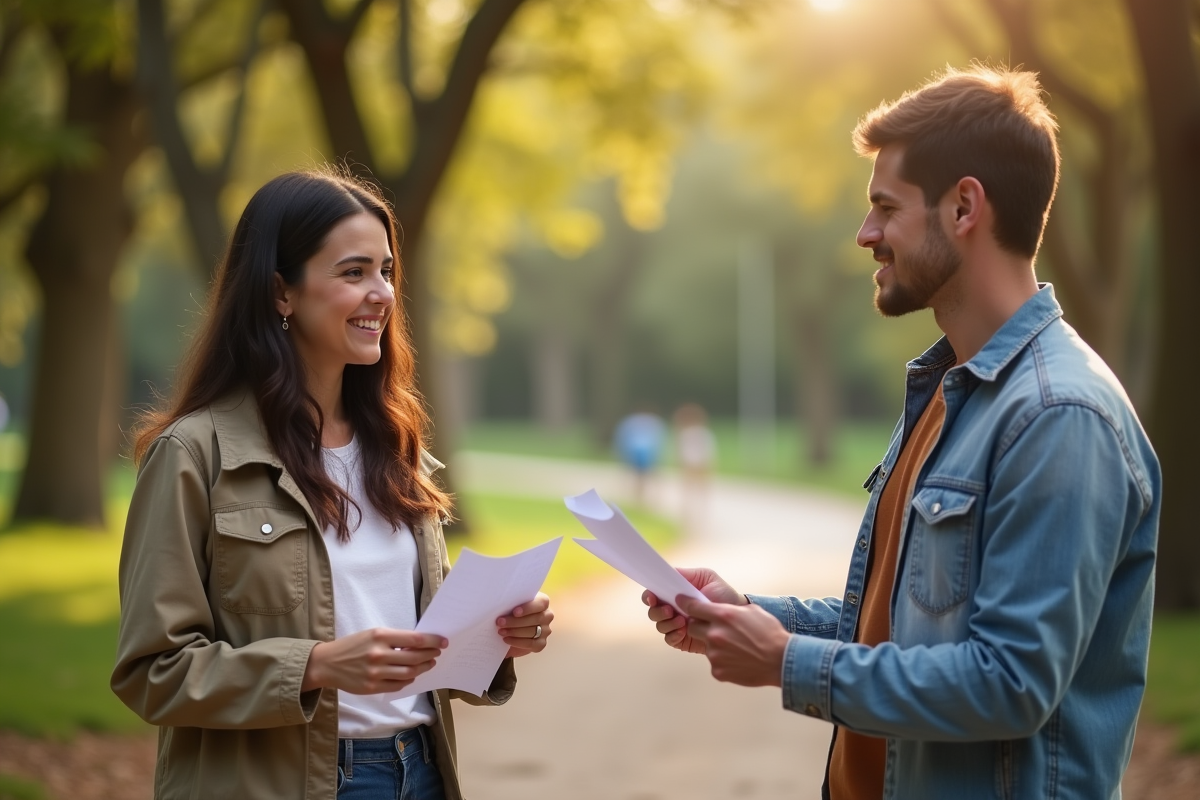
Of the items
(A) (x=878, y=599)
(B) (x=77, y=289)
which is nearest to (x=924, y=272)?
(A) (x=878, y=599)

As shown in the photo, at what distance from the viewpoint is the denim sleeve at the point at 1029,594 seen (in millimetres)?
2373

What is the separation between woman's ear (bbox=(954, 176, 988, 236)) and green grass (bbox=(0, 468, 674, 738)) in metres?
4.80

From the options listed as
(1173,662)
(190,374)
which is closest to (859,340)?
(1173,662)

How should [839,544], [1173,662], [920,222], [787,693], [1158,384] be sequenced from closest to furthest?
[787,693], [920,222], [1173,662], [1158,384], [839,544]

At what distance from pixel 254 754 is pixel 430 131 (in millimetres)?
9894

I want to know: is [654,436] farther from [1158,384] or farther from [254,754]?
[254,754]

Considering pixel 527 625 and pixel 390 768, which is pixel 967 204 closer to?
pixel 527 625

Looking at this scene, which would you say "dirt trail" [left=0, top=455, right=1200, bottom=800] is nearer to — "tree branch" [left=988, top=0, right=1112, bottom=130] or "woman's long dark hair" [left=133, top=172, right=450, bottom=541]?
"woman's long dark hair" [left=133, top=172, right=450, bottom=541]

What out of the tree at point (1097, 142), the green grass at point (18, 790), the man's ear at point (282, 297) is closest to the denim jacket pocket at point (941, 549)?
the man's ear at point (282, 297)

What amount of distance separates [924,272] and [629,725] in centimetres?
605

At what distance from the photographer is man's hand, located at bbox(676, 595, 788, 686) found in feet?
8.70

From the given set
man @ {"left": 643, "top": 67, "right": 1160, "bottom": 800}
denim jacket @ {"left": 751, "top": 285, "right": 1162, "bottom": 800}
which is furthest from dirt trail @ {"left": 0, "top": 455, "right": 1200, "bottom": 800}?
denim jacket @ {"left": 751, "top": 285, "right": 1162, "bottom": 800}

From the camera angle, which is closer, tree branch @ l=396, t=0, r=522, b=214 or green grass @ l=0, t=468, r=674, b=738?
green grass @ l=0, t=468, r=674, b=738

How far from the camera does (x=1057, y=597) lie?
236cm
